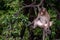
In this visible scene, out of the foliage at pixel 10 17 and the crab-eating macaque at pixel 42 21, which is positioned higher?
the crab-eating macaque at pixel 42 21

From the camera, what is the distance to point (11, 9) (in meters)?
2.63

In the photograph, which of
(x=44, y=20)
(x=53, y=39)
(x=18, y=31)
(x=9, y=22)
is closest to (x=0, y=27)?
(x=18, y=31)

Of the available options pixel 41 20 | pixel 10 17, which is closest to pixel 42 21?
pixel 41 20

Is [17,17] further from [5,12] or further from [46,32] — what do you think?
[5,12]

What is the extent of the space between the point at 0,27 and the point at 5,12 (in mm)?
199

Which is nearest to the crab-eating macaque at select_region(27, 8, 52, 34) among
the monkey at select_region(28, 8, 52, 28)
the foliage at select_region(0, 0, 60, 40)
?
the monkey at select_region(28, 8, 52, 28)

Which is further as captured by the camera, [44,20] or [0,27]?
[0,27]

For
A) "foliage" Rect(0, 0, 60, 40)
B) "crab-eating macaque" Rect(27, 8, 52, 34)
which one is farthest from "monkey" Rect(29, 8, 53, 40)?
"foliage" Rect(0, 0, 60, 40)

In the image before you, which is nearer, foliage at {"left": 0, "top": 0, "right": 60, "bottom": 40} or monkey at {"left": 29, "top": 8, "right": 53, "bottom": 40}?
monkey at {"left": 29, "top": 8, "right": 53, "bottom": 40}

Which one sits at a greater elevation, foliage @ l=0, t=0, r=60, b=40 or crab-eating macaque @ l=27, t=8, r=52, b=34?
crab-eating macaque @ l=27, t=8, r=52, b=34

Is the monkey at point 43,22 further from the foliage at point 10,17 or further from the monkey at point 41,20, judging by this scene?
the foliage at point 10,17

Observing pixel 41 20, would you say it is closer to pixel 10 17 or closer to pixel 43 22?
pixel 43 22

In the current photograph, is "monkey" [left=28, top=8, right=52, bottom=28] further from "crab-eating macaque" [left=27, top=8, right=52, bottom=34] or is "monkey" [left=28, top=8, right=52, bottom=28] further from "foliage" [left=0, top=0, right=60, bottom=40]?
"foliage" [left=0, top=0, right=60, bottom=40]

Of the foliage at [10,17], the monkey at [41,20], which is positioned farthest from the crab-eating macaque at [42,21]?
the foliage at [10,17]
